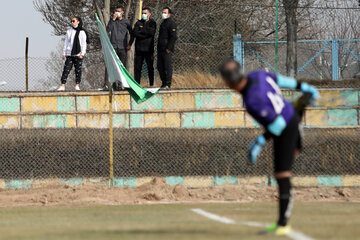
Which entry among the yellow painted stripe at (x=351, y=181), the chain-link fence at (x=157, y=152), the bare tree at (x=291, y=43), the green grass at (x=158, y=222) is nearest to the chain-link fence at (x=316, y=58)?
the bare tree at (x=291, y=43)

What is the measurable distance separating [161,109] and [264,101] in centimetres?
1185

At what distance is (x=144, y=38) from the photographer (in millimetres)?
20875

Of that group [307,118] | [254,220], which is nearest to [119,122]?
[307,118]

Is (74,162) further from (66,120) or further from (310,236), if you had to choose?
(310,236)

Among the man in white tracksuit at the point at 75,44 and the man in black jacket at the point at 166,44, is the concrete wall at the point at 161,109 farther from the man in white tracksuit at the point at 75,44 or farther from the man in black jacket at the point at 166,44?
the man in white tracksuit at the point at 75,44

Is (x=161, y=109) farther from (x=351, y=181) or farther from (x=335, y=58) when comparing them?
(x=335, y=58)

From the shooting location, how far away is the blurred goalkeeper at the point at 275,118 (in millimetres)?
8727

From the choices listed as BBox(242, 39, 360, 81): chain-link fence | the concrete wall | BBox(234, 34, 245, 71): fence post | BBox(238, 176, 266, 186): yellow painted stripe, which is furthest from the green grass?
BBox(242, 39, 360, 81): chain-link fence

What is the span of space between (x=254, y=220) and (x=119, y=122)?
985 centimetres

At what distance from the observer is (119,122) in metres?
20.3

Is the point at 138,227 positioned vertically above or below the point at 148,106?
below

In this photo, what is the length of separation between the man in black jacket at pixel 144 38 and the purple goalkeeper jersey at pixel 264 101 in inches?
478

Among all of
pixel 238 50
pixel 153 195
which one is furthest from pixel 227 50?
pixel 153 195

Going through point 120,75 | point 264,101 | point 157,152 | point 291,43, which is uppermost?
point 291,43
